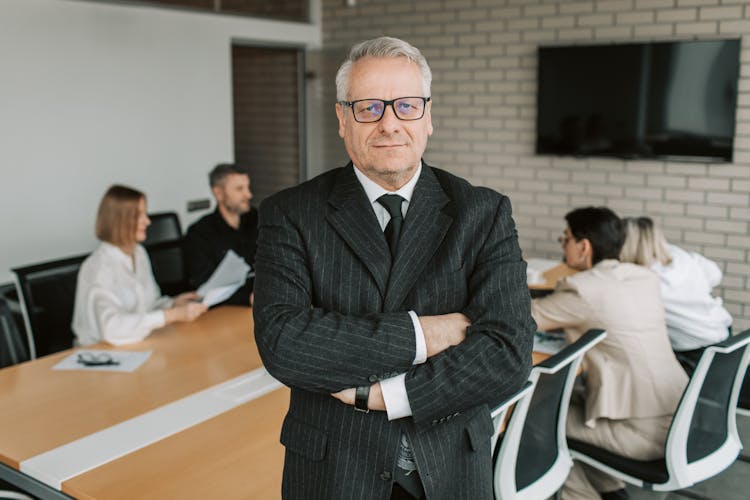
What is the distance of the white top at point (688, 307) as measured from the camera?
10.6ft

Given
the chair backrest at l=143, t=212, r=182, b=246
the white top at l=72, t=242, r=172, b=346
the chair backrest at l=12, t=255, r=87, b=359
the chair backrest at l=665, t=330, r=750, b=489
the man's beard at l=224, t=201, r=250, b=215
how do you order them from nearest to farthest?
the chair backrest at l=665, t=330, r=750, b=489 → the white top at l=72, t=242, r=172, b=346 → the chair backrest at l=12, t=255, r=87, b=359 → the man's beard at l=224, t=201, r=250, b=215 → the chair backrest at l=143, t=212, r=182, b=246

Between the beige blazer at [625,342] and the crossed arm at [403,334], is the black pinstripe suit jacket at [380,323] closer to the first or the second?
the crossed arm at [403,334]

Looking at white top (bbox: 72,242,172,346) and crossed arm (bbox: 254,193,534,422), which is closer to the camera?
crossed arm (bbox: 254,193,534,422)

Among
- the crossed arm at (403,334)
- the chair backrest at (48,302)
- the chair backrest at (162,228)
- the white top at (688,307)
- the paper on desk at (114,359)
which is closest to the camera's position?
the crossed arm at (403,334)

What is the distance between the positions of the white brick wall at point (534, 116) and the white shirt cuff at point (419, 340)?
432cm

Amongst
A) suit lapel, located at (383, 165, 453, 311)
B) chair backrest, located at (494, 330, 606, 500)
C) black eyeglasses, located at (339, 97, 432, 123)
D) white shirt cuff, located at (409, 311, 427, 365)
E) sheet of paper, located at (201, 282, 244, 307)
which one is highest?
black eyeglasses, located at (339, 97, 432, 123)

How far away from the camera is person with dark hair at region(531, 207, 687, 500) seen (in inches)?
107

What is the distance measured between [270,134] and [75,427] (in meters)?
5.25

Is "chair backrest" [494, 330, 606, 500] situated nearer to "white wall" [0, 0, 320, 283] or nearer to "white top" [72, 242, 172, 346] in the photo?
"white top" [72, 242, 172, 346]

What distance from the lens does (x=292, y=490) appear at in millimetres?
1472

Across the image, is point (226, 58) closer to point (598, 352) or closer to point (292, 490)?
point (598, 352)

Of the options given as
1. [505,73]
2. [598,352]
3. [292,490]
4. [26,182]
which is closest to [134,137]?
[26,182]

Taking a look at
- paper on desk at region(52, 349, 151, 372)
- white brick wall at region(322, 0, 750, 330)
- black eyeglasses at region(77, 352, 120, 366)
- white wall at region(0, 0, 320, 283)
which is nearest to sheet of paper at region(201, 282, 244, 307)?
paper on desk at region(52, 349, 151, 372)

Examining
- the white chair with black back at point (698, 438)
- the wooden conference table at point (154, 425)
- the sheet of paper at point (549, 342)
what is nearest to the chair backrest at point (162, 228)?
the wooden conference table at point (154, 425)
